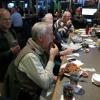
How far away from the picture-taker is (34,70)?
2207 millimetres

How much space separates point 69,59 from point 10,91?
109 cm

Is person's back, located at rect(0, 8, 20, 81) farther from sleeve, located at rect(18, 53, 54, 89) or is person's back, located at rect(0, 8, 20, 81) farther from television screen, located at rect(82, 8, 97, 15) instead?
television screen, located at rect(82, 8, 97, 15)

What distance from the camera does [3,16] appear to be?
136 inches

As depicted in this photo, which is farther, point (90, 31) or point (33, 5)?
point (33, 5)

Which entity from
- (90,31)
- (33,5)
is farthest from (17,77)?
(33,5)

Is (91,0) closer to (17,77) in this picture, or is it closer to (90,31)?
(90,31)

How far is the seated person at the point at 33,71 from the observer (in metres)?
2.21

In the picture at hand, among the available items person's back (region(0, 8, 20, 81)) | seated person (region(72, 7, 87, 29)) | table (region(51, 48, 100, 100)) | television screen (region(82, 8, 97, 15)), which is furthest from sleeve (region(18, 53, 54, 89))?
television screen (region(82, 8, 97, 15))

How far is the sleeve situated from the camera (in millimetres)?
2209

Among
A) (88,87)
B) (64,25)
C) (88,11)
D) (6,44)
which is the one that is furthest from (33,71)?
(88,11)

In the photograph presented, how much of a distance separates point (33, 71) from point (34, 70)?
1 centimetres

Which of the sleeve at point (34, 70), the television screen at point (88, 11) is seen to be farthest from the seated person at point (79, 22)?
the sleeve at point (34, 70)

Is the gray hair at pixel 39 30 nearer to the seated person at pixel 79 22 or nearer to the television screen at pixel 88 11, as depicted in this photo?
the seated person at pixel 79 22

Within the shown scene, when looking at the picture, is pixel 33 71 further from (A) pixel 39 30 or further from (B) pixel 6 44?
(B) pixel 6 44
